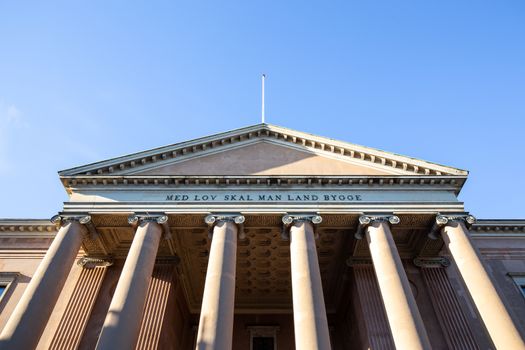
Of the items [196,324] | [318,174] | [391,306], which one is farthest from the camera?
[196,324]

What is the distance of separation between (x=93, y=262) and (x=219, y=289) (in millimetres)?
9862

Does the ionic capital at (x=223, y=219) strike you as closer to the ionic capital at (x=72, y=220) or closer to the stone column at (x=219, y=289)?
the stone column at (x=219, y=289)

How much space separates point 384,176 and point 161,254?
1334cm

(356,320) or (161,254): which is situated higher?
(161,254)

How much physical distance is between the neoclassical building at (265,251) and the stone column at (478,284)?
6 centimetres

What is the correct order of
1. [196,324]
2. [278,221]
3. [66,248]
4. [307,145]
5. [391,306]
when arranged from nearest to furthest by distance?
[391,306] < [66,248] < [278,221] < [307,145] < [196,324]

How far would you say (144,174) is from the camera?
22.2 meters

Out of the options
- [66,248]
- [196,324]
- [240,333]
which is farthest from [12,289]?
[240,333]

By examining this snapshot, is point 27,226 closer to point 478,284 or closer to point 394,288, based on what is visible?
point 394,288

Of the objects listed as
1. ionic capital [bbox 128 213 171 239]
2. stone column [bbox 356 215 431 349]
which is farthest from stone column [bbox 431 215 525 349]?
ionic capital [bbox 128 213 171 239]

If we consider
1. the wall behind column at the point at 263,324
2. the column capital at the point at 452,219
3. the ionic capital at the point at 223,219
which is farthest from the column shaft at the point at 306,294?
the wall behind column at the point at 263,324

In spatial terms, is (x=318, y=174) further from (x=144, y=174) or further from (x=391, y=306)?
(x=144, y=174)

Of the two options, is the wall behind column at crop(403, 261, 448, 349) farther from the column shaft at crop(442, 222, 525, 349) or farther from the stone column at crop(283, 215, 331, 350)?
the stone column at crop(283, 215, 331, 350)

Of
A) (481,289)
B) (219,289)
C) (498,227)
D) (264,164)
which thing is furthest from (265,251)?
(498,227)
